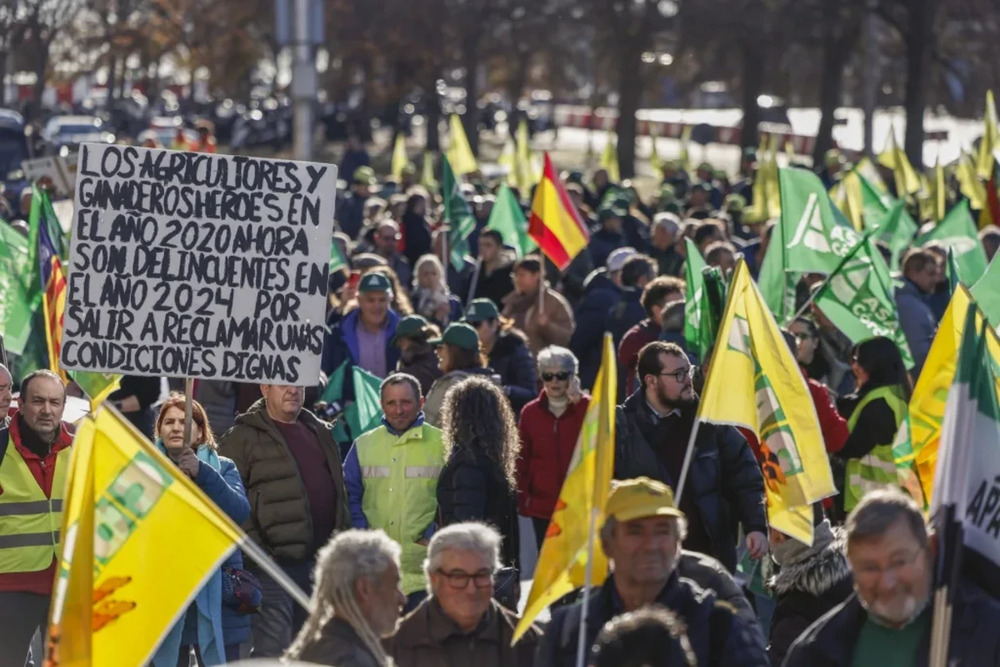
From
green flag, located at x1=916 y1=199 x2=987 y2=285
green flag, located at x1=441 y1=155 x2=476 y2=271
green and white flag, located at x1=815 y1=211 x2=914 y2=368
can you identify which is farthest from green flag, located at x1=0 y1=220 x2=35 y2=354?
Answer: green flag, located at x1=916 y1=199 x2=987 y2=285

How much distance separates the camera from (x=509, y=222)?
1680 centimetres

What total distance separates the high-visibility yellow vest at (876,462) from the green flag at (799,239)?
10.1ft

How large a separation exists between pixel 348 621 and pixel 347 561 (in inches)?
5.7

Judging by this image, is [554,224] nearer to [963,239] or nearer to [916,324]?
[963,239]

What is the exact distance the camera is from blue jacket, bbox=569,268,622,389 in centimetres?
1230

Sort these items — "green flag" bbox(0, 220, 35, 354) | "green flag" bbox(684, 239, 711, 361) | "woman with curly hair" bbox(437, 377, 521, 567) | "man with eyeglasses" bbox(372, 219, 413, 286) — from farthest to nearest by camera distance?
1. "man with eyeglasses" bbox(372, 219, 413, 286)
2. "green flag" bbox(0, 220, 35, 354)
3. "green flag" bbox(684, 239, 711, 361)
4. "woman with curly hair" bbox(437, 377, 521, 567)

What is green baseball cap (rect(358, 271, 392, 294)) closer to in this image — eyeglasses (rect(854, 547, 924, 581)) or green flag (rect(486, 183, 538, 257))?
green flag (rect(486, 183, 538, 257))

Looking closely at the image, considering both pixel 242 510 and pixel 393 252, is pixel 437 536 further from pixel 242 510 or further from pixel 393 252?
pixel 393 252

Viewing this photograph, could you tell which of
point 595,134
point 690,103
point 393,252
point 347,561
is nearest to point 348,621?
point 347,561

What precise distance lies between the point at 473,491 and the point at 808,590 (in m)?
1.71

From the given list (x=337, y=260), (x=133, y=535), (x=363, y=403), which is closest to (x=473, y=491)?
(x=363, y=403)

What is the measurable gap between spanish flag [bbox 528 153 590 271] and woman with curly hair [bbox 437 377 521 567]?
596 centimetres

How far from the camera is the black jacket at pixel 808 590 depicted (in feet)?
21.7

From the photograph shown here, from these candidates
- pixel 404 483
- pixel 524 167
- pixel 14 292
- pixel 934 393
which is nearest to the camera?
pixel 934 393
